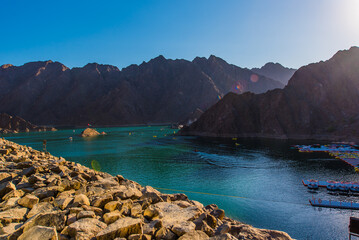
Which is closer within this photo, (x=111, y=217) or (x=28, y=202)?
(x=111, y=217)

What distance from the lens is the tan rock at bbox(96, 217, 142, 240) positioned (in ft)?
25.6

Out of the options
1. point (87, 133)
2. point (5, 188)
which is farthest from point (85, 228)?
point (87, 133)

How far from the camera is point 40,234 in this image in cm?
750

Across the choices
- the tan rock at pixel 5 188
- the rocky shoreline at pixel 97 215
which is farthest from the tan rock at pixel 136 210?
the tan rock at pixel 5 188

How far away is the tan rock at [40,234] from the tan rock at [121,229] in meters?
1.42

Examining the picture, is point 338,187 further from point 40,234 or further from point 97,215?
point 40,234

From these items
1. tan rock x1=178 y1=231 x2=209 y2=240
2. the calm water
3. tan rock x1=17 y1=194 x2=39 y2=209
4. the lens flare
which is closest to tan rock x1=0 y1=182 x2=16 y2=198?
tan rock x1=17 y1=194 x2=39 y2=209

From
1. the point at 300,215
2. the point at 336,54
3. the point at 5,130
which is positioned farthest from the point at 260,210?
the point at 5,130

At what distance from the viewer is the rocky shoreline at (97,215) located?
8.02m

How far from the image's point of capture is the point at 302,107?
146 meters

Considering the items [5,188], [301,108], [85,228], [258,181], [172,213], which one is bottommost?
[258,181]

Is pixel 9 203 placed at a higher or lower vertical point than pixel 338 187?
higher

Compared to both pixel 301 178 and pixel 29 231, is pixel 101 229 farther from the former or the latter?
pixel 301 178

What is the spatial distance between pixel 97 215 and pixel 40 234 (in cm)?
228
